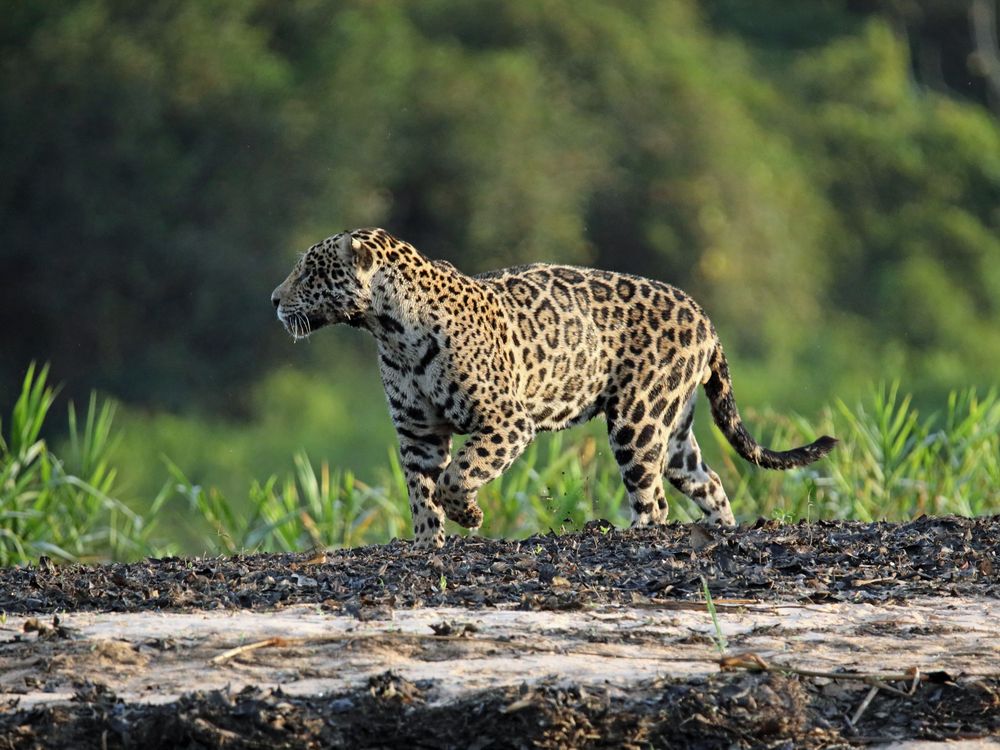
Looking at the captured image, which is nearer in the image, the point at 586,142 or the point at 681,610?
the point at 681,610

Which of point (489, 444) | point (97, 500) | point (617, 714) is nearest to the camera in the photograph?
point (617, 714)

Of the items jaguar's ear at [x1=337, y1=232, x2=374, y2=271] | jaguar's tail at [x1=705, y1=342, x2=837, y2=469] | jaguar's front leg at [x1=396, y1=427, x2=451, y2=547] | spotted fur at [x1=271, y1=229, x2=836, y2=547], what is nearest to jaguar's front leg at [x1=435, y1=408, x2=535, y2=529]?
spotted fur at [x1=271, y1=229, x2=836, y2=547]

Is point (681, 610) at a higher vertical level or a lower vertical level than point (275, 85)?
lower

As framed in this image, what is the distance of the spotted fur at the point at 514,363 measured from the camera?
7668mm

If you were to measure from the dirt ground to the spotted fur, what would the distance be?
117 cm

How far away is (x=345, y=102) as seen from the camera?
2372 centimetres

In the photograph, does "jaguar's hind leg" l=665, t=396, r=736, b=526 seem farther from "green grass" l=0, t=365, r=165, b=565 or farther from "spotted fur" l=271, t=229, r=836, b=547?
"green grass" l=0, t=365, r=165, b=565

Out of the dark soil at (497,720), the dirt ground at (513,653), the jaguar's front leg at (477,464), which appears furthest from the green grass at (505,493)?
the dark soil at (497,720)

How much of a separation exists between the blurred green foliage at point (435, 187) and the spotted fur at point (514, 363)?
42.3ft

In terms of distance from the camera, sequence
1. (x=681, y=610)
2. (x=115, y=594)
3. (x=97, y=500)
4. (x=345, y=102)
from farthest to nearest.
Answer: (x=345, y=102), (x=97, y=500), (x=115, y=594), (x=681, y=610)

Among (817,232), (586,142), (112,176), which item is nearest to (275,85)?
(112,176)

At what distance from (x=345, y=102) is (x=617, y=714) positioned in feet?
64.5

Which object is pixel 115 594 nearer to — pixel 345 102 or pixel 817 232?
pixel 345 102

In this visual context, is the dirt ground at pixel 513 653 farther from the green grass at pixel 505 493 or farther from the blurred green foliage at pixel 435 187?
the blurred green foliage at pixel 435 187
